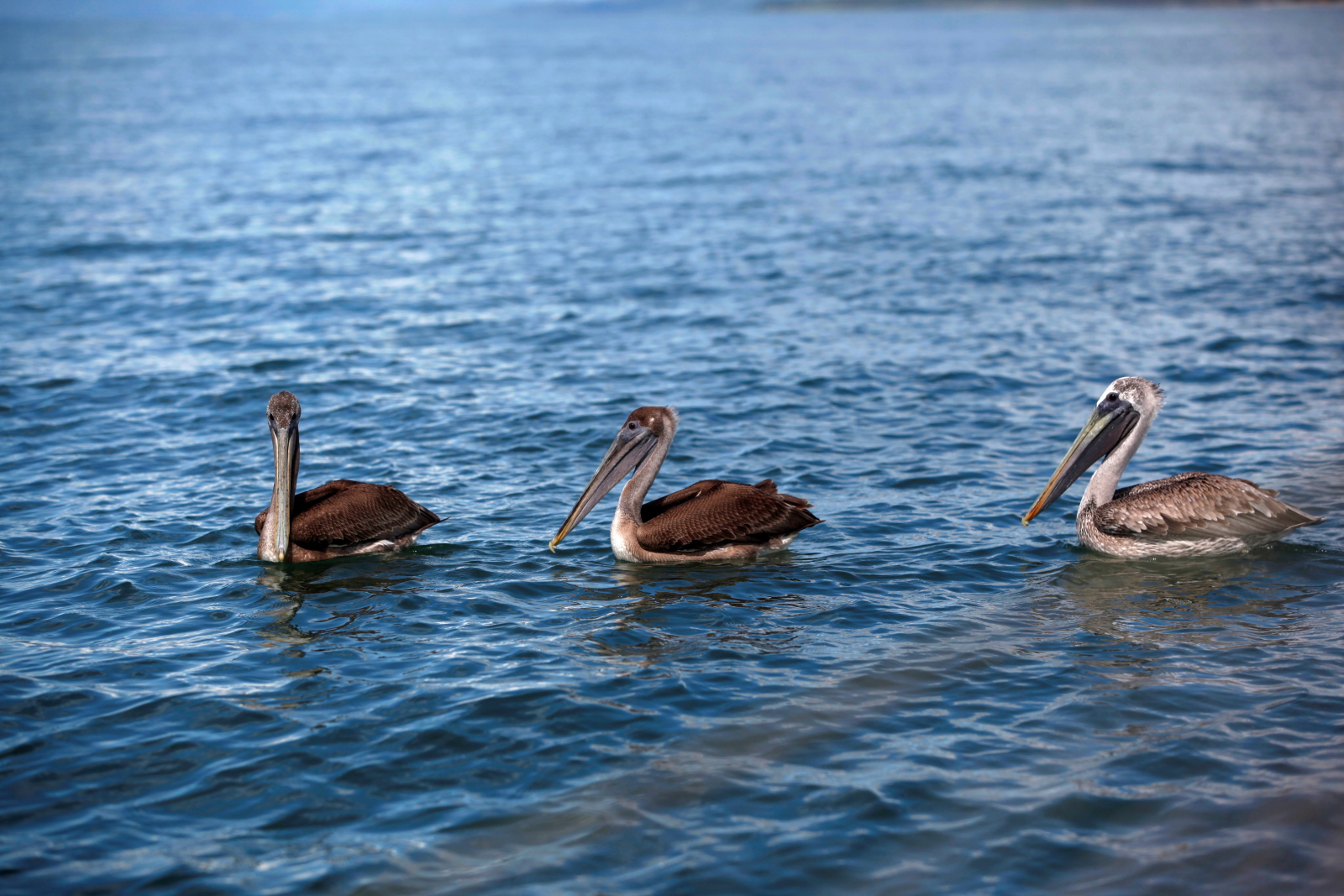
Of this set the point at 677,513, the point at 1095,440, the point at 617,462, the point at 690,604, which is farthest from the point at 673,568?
the point at 1095,440

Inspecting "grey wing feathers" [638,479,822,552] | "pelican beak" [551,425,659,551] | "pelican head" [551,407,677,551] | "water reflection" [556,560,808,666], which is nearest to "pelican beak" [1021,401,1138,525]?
"grey wing feathers" [638,479,822,552]

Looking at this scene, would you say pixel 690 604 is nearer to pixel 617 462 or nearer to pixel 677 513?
pixel 677 513

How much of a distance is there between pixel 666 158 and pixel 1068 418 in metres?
23.9

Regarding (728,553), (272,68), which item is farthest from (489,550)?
(272,68)

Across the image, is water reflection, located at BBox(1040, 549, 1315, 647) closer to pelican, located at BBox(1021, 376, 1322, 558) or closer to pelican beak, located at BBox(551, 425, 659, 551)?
pelican, located at BBox(1021, 376, 1322, 558)

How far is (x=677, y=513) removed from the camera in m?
9.61

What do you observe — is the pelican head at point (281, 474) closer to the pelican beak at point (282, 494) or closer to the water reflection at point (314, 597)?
the pelican beak at point (282, 494)

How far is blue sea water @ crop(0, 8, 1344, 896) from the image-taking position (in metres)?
6.15

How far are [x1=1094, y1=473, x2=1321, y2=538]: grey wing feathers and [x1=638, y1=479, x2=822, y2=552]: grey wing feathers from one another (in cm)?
254

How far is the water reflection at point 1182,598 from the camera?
27.0ft

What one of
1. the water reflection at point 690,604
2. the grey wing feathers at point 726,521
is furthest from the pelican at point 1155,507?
the water reflection at point 690,604

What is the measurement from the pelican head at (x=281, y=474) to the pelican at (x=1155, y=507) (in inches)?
235

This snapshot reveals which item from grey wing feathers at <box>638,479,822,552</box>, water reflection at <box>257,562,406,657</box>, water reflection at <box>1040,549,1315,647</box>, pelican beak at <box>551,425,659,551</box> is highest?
pelican beak at <box>551,425,659,551</box>

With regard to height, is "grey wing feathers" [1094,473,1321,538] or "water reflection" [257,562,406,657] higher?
"grey wing feathers" [1094,473,1321,538]
